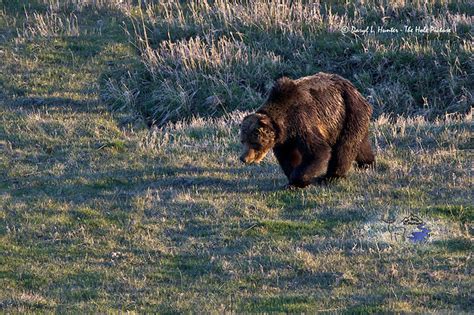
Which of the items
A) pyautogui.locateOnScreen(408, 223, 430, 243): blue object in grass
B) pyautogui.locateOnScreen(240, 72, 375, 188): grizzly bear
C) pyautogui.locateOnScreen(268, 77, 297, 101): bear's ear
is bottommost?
pyautogui.locateOnScreen(408, 223, 430, 243): blue object in grass

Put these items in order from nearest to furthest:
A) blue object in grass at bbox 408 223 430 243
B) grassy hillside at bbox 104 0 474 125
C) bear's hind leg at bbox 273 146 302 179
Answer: blue object in grass at bbox 408 223 430 243
bear's hind leg at bbox 273 146 302 179
grassy hillside at bbox 104 0 474 125

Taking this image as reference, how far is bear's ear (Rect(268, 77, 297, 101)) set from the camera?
12055 mm

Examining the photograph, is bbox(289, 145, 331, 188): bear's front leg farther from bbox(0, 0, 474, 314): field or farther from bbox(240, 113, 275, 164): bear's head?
bbox(240, 113, 275, 164): bear's head

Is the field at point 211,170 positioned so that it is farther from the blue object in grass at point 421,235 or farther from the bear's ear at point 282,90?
the bear's ear at point 282,90

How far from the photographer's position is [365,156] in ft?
42.3

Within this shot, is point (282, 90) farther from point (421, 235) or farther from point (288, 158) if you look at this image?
point (421, 235)

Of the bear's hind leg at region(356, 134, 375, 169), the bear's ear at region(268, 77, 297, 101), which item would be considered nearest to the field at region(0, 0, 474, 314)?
the bear's hind leg at region(356, 134, 375, 169)

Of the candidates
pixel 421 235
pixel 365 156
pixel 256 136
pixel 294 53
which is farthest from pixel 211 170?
pixel 294 53

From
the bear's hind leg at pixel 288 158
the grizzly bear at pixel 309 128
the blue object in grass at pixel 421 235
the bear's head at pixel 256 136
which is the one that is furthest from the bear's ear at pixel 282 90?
the blue object in grass at pixel 421 235

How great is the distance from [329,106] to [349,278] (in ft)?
11.3

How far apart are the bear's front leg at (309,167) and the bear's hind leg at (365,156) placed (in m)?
0.92

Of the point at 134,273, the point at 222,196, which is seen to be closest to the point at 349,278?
the point at 134,273

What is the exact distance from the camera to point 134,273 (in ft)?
32.4

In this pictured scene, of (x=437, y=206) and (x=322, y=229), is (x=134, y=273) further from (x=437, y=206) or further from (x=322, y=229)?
(x=437, y=206)
